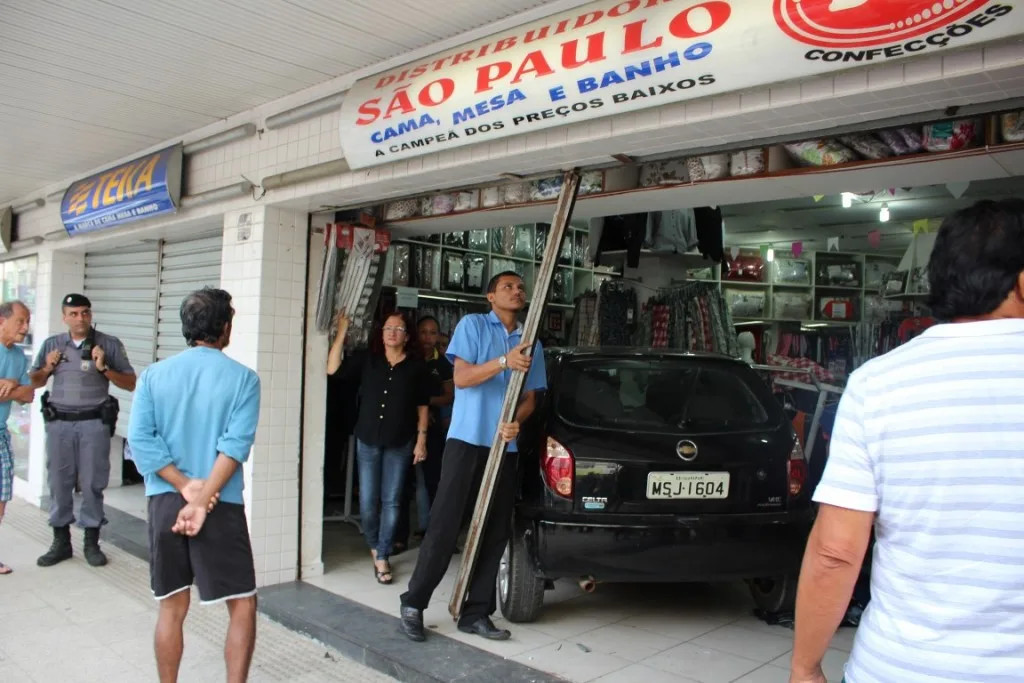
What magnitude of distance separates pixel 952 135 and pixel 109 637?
487 centimetres

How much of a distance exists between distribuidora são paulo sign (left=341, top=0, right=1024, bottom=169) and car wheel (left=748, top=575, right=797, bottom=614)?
282 centimetres

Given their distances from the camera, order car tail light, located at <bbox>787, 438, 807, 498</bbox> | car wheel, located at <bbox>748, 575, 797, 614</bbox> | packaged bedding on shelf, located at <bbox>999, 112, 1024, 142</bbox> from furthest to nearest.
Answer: car wheel, located at <bbox>748, 575, 797, 614</bbox>, car tail light, located at <bbox>787, 438, 807, 498</bbox>, packaged bedding on shelf, located at <bbox>999, 112, 1024, 142</bbox>

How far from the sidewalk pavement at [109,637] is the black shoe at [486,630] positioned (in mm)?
526

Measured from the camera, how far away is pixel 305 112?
16.1 feet

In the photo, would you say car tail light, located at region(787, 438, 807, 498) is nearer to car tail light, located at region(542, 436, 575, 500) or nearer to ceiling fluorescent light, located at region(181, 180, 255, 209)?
car tail light, located at region(542, 436, 575, 500)

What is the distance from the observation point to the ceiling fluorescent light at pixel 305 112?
4.68m

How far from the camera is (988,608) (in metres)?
1.43

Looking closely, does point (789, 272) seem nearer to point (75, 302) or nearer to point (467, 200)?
point (467, 200)

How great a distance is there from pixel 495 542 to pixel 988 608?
2943 millimetres

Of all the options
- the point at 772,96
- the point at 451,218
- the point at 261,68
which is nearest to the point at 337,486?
the point at 451,218

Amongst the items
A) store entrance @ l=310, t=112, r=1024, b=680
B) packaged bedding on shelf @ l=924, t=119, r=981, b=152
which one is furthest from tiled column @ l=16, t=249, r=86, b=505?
packaged bedding on shelf @ l=924, t=119, r=981, b=152

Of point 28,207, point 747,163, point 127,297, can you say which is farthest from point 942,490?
point 28,207

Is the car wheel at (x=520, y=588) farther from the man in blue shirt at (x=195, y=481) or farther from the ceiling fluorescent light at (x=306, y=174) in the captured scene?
the ceiling fluorescent light at (x=306, y=174)

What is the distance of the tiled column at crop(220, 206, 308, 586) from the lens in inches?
199
